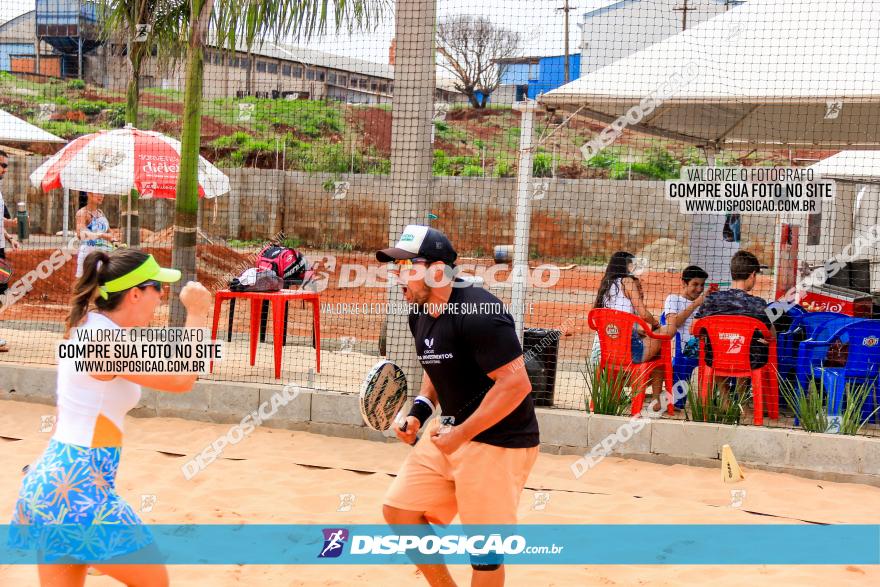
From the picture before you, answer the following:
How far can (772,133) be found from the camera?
35.0 feet

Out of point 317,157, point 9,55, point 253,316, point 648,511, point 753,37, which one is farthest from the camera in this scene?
point 9,55

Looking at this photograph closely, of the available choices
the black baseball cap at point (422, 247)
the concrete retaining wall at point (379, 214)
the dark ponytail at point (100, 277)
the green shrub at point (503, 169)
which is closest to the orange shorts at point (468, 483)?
the black baseball cap at point (422, 247)

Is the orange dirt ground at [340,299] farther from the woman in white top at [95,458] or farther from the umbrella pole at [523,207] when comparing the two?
the woman in white top at [95,458]

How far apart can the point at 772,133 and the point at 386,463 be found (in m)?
6.56

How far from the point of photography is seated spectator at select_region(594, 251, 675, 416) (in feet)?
24.6

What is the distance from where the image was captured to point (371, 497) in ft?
19.4

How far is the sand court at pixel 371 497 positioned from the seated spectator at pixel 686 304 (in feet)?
4.51

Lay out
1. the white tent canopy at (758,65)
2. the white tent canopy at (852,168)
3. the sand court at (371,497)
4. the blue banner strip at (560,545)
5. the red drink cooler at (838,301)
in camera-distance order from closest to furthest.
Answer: the sand court at (371,497)
the blue banner strip at (560,545)
the white tent canopy at (758,65)
the red drink cooler at (838,301)
the white tent canopy at (852,168)

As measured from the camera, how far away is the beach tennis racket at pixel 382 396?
3.95m

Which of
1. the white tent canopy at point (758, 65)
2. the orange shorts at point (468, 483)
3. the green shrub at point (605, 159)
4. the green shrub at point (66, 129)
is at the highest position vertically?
the green shrub at point (66, 129)

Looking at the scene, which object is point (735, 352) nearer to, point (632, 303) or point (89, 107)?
point (632, 303)

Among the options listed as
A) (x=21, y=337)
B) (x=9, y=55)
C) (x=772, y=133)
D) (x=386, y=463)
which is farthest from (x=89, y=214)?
(x=9, y=55)

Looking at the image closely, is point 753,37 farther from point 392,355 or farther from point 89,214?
point 89,214

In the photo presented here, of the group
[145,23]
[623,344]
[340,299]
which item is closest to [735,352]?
[623,344]
